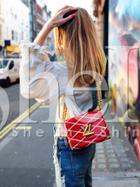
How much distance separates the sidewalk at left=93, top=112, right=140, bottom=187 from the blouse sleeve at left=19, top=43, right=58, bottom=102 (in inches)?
107

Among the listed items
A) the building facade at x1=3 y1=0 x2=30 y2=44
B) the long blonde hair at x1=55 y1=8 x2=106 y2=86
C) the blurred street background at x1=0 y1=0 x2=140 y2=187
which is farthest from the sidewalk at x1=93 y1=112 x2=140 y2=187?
the building facade at x1=3 y1=0 x2=30 y2=44

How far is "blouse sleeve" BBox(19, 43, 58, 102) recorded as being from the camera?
8.00 ft

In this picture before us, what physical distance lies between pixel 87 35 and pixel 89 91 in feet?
1.11

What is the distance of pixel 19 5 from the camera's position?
205 ft

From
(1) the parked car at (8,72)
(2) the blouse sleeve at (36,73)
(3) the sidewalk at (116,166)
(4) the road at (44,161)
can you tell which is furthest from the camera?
(1) the parked car at (8,72)

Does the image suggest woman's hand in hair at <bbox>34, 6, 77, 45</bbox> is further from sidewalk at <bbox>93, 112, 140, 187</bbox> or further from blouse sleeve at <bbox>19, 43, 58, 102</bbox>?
sidewalk at <bbox>93, 112, 140, 187</bbox>

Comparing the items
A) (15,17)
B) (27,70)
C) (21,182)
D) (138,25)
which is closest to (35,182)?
(21,182)

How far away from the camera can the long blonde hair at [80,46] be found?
245 centimetres

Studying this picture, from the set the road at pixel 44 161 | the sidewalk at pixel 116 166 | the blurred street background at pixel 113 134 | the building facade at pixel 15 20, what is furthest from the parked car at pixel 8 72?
the building facade at pixel 15 20

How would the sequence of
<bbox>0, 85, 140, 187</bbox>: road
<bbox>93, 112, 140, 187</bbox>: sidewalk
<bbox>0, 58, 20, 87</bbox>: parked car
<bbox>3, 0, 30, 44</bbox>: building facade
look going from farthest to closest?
<bbox>3, 0, 30, 44</bbox>: building facade, <bbox>0, 58, 20, 87</bbox>: parked car, <bbox>0, 85, 140, 187</bbox>: road, <bbox>93, 112, 140, 187</bbox>: sidewalk

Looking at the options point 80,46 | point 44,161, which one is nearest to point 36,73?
point 80,46

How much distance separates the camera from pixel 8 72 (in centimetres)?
2228

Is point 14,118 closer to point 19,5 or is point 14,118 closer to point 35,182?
point 35,182

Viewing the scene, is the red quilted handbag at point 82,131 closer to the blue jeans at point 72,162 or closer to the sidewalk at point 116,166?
the blue jeans at point 72,162
